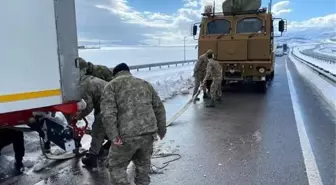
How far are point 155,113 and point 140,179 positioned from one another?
0.71 m

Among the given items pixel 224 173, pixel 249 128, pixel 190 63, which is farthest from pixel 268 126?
pixel 190 63

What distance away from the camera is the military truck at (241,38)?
39.1 feet

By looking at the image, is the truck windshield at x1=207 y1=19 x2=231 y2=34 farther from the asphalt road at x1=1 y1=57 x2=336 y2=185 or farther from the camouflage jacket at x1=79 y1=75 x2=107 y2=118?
the camouflage jacket at x1=79 y1=75 x2=107 y2=118

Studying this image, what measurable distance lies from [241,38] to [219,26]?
47.4 inches

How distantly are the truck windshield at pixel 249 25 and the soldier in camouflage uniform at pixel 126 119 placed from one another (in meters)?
9.81

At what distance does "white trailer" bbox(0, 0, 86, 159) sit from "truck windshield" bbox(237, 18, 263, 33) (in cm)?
997

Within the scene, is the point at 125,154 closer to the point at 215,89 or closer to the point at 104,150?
the point at 104,150

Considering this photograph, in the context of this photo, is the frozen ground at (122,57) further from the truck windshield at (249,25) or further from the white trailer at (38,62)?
the white trailer at (38,62)

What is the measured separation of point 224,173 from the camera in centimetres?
450

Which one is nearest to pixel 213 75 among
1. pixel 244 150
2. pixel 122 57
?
pixel 244 150

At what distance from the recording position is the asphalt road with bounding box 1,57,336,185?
169 inches

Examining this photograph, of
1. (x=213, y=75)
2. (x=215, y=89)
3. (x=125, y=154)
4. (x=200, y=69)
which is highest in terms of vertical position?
(x=200, y=69)

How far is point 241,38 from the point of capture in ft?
39.9

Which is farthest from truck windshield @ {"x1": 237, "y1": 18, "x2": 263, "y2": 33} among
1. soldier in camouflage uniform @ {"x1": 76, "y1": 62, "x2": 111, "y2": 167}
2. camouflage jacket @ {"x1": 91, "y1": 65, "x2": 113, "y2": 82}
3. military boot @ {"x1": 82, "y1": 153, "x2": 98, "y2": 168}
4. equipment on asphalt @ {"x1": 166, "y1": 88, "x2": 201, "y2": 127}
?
military boot @ {"x1": 82, "y1": 153, "x2": 98, "y2": 168}
